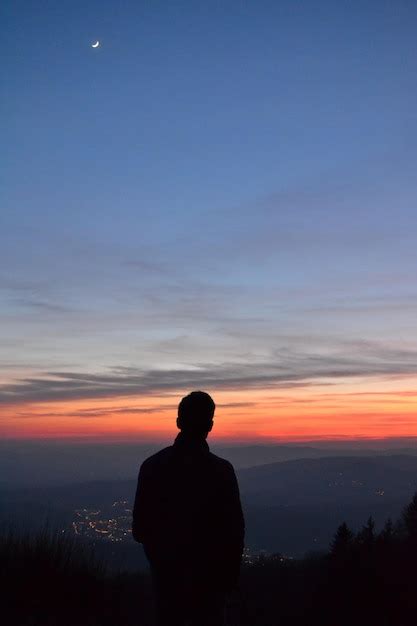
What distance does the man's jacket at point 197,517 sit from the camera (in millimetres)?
4270

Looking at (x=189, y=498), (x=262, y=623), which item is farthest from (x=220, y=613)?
(x=262, y=623)

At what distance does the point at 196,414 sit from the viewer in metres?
4.45

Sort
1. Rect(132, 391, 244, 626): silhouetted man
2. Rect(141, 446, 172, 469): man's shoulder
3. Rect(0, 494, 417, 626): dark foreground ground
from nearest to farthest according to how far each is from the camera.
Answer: Rect(132, 391, 244, 626): silhouetted man < Rect(141, 446, 172, 469): man's shoulder < Rect(0, 494, 417, 626): dark foreground ground

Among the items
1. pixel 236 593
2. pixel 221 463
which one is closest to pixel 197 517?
pixel 221 463

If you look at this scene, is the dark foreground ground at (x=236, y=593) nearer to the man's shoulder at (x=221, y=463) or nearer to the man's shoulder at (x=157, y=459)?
the man's shoulder at (x=157, y=459)

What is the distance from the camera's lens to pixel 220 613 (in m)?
4.34

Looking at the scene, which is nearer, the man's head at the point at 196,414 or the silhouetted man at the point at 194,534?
the silhouetted man at the point at 194,534

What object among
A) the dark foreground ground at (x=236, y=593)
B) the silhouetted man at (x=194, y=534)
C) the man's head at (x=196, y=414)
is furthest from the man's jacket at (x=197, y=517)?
the dark foreground ground at (x=236, y=593)

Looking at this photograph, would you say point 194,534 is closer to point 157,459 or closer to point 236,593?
point 157,459

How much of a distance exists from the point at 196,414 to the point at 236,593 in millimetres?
6798

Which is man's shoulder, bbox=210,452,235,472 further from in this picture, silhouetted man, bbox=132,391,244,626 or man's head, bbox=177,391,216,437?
man's head, bbox=177,391,216,437

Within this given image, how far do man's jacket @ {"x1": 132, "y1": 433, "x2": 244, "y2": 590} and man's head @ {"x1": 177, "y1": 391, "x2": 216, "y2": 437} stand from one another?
0.42 feet

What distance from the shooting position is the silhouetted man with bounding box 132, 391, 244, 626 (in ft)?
14.0

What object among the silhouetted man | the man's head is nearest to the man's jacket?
the silhouetted man
